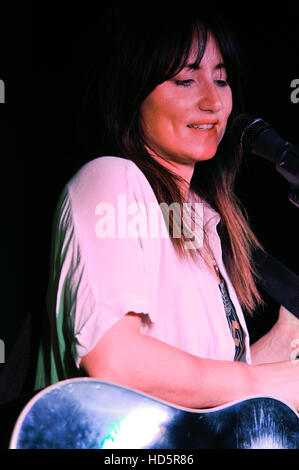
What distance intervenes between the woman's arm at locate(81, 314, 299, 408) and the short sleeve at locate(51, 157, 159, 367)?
0.03 m

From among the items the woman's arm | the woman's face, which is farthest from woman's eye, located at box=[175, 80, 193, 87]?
the woman's arm

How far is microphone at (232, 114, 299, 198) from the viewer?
3.52 ft

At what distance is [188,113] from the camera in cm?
133

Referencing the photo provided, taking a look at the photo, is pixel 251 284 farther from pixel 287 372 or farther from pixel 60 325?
pixel 60 325

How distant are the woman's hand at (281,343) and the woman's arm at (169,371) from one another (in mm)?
350

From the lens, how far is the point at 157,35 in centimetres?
125

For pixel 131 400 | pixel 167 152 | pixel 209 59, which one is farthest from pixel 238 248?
pixel 131 400

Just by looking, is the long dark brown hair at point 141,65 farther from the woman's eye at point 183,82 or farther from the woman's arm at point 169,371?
the woman's arm at point 169,371

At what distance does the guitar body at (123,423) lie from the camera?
2.62 feet

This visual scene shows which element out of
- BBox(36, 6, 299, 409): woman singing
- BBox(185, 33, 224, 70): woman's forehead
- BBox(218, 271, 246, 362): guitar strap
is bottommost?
BBox(218, 271, 246, 362): guitar strap

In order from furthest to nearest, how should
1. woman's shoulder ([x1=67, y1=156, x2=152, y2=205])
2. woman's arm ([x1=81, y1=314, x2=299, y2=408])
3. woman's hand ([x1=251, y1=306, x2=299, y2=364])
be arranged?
woman's hand ([x1=251, y1=306, x2=299, y2=364]) < woman's shoulder ([x1=67, y1=156, x2=152, y2=205]) < woman's arm ([x1=81, y1=314, x2=299, y2=408])

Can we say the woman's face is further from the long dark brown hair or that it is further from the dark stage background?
the dark stage background

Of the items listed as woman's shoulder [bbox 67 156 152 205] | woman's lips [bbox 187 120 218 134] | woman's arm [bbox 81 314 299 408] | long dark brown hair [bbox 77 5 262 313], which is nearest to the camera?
woman's arm [bbox 81 314 299 408]
